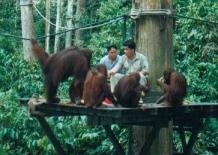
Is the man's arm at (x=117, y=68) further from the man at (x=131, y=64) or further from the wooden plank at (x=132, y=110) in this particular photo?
the wooden plank at (x=132, y=110)

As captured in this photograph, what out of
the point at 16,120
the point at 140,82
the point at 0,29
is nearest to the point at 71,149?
the point at 16,120

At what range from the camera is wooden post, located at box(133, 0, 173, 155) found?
27.6 feet

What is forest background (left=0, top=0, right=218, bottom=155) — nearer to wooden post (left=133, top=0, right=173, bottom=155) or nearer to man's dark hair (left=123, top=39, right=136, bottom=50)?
wooden post (left=133, top=0, right=173, bottom=155)

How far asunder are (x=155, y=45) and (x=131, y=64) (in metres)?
0.49

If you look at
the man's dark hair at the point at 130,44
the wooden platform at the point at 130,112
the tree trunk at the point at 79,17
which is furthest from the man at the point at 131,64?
the tree trunk at the point at 79,17

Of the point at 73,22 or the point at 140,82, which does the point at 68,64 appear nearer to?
the point at 140,82

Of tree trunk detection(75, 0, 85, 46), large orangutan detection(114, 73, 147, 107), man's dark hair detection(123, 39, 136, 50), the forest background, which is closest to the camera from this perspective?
large orangutan detection(114, 73, 147, 107)

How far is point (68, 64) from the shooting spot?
7.54 m

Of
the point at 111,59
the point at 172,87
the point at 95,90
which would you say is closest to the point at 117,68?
the point at 111,59

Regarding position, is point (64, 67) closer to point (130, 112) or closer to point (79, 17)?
point (130, 112)

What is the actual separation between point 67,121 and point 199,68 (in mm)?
3135

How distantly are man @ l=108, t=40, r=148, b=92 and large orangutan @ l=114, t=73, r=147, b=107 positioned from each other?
62 cm

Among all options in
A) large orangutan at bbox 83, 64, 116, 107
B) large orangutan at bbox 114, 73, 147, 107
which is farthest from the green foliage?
large orangutan at bbox 83, 64, 116, 107

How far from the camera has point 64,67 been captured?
756 centimetres
